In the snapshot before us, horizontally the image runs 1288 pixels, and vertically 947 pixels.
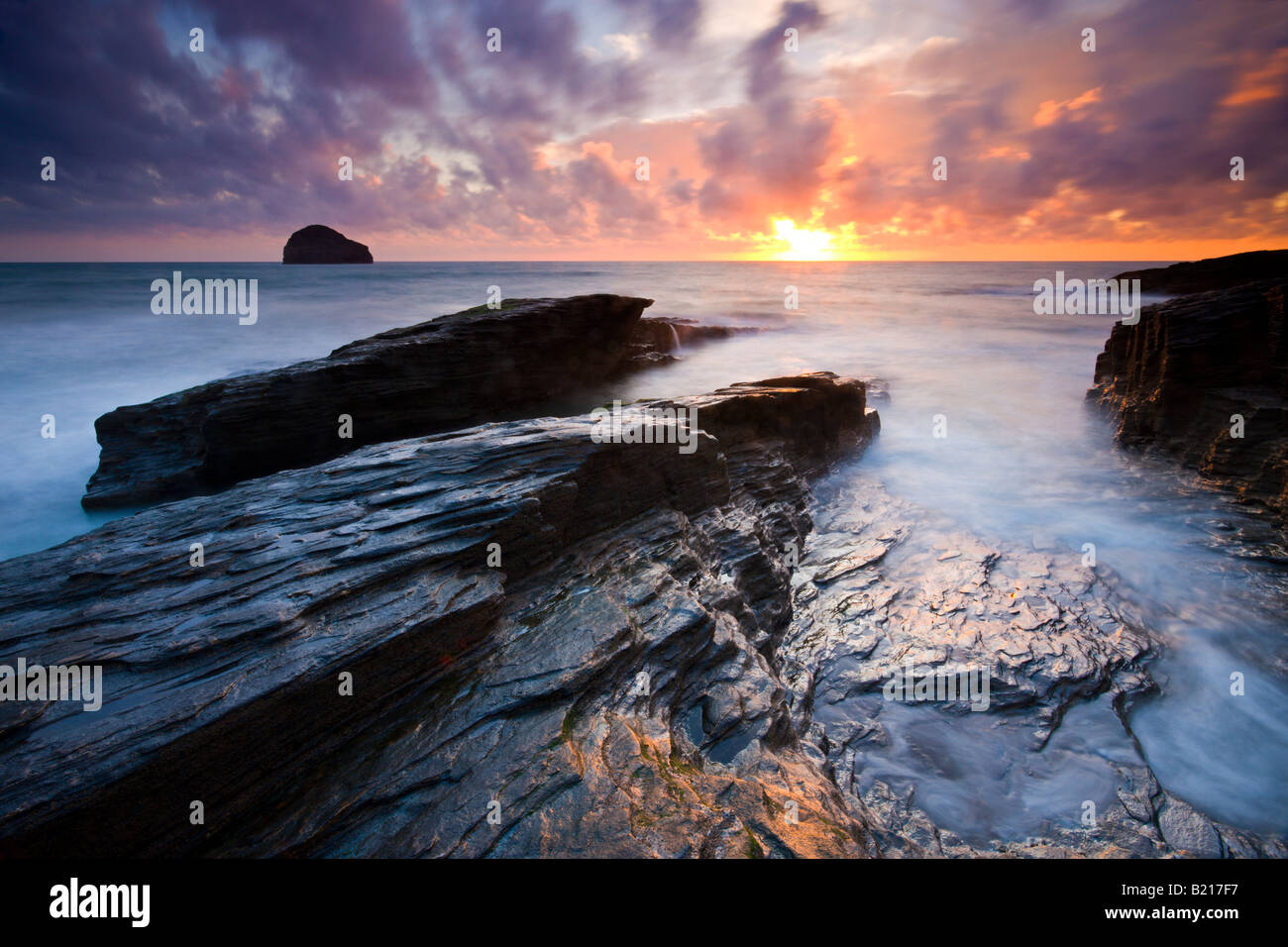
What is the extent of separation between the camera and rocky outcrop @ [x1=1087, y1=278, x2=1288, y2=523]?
42.1 ft

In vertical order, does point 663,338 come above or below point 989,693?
Result: above

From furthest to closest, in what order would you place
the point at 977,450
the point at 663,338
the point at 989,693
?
the point at 663,338
the point at 977,450
the point at 989,693

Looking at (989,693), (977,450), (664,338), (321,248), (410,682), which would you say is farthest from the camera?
(321,248)

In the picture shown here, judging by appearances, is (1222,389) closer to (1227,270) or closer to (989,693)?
(989,693)

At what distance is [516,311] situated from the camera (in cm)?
1762

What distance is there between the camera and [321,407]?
14.2 m

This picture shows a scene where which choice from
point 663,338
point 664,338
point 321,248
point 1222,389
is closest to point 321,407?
point 663,338

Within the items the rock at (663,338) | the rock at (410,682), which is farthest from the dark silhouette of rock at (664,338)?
A: the rock at (410,682)

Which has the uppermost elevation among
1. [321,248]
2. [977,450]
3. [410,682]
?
[321,248]

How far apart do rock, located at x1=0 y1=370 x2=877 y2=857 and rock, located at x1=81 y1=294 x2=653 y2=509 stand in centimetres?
685

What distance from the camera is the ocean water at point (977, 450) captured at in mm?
7617

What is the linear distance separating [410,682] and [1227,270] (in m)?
42.8

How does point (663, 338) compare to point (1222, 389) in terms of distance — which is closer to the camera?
point (1222, 389)

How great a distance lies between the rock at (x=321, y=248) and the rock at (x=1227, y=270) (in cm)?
16928
